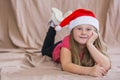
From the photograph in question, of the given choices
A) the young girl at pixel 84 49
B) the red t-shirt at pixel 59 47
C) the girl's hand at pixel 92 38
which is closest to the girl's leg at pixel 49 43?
the red t-shirt at pixel 59 47

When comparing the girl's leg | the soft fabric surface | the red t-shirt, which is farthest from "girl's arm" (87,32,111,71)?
the soft fabric surface

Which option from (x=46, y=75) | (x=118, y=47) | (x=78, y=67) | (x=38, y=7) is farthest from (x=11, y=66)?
(x=118, y=47)

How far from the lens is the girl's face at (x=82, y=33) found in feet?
4.79

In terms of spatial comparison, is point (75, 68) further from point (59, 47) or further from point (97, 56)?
point (59, 47)

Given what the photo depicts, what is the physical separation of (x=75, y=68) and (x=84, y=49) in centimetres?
18

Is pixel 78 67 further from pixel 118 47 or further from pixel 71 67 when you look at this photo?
pixel 118 47

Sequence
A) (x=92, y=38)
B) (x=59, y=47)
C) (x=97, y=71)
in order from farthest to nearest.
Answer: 1. (x=59, y=47)
2. (x=92, y=38)
3. (x=97, y=71)

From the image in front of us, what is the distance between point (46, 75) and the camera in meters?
1.38

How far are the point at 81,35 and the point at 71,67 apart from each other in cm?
19

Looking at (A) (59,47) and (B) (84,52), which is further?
(A) (59,47)

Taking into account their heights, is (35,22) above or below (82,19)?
below

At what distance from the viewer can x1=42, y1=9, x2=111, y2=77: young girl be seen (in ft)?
4.60

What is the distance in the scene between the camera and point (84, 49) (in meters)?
1.54

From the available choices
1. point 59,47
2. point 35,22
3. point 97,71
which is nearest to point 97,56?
point 97,71
